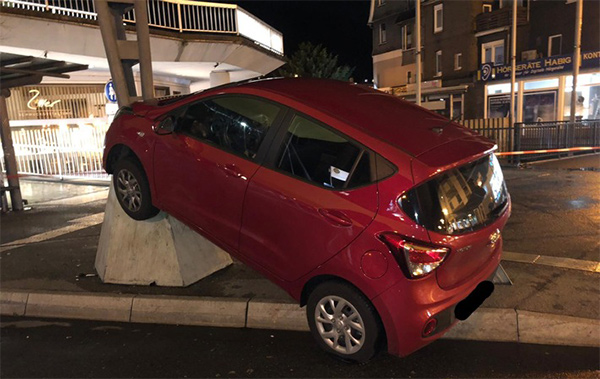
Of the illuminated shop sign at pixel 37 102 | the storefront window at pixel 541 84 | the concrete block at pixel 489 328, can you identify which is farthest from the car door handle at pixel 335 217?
the storefront window at pixel 541 84

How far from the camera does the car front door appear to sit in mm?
3697

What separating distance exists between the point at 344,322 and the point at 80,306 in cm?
Answer: 291

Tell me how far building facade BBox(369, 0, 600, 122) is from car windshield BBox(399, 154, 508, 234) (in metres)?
18.6

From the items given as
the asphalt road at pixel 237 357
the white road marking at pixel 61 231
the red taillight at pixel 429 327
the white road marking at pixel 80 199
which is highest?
the red taillight at pixel 429 327

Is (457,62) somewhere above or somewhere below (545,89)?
above

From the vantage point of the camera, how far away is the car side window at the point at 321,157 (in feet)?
10.3

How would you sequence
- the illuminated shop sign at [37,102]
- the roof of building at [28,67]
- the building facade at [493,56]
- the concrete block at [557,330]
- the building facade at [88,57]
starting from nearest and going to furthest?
the concrete block at [557,330], the roof of building at [28,67], the building facade at [88,57], the illuminated shop sign at [37,102], the building facade at [493,56]

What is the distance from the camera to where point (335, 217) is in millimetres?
3096

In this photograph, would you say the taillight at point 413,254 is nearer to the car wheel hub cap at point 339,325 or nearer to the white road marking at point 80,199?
the car wheel hub cap at point 339,325

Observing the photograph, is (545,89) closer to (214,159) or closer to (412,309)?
(214,159)

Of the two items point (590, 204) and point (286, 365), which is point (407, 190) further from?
point (590, 204)

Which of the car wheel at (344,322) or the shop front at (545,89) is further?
the shop front at (545,89)

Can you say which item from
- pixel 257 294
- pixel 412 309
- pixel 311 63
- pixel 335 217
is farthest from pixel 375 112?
pixel 311 63

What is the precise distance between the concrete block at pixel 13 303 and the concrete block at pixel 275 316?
8.21 feet
